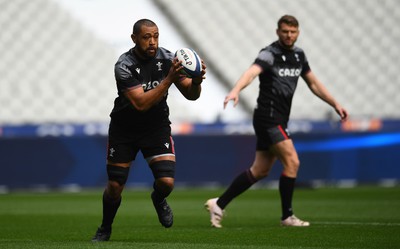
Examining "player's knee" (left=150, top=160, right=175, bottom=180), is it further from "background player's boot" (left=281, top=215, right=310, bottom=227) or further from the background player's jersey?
the background player's jersey

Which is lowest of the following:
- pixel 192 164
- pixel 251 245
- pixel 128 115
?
pixel 192 164

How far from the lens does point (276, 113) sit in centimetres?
852

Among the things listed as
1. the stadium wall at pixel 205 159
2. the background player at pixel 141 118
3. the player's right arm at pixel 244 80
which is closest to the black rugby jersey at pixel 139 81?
the background player at pixel 141 118

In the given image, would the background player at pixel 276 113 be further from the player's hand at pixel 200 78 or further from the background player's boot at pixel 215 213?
the player's hand at pixel 200 78

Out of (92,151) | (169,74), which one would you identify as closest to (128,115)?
(169,74)

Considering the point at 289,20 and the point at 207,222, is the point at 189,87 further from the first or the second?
the point at 207,222

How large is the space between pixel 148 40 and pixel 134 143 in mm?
797

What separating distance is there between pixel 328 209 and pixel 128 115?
4.39 metres

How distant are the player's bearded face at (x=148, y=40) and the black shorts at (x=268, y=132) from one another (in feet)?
7.09

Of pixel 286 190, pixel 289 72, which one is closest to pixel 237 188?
pixel 286 190

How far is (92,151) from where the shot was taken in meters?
15.7

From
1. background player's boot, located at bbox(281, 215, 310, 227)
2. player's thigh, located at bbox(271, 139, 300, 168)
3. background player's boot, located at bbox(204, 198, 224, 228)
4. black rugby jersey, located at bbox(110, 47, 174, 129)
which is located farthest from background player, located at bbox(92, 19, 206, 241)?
player's thigh, located at bbox(271, 139, 300, 168)

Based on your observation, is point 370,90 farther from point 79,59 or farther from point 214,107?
point 79,59

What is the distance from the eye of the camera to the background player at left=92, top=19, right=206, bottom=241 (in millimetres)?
6543
